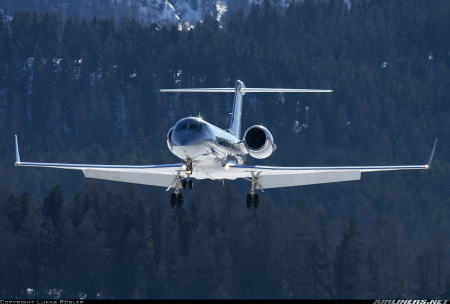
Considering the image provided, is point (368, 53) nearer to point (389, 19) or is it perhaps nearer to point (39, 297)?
point (389, 19)

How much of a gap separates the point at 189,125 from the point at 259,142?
4.93 metres

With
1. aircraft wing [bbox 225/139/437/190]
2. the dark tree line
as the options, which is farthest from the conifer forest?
aircraft wing [bbox 225/139/437/190]

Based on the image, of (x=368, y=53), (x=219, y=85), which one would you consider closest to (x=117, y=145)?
(x=219, y=85)

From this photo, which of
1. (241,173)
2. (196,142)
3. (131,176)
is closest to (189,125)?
(196,142)

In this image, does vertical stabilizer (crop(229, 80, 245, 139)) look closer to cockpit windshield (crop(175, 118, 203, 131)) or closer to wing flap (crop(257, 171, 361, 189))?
wing flap (crop(257, 171, 361, 189))

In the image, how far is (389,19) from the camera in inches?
4916

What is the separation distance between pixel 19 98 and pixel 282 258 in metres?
66.5

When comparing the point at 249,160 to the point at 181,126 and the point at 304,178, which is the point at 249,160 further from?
the point at 181,126

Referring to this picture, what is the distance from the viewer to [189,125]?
26.7 metres

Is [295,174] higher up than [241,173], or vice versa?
[241,173]

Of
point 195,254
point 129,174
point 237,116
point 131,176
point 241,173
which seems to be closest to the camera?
point 241,173

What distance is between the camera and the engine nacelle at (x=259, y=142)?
30.9 meters

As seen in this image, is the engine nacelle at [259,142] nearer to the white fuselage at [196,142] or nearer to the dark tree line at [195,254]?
the white fuselage at [196,142]

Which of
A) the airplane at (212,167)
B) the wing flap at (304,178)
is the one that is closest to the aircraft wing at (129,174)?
the airplane at (212,167)
